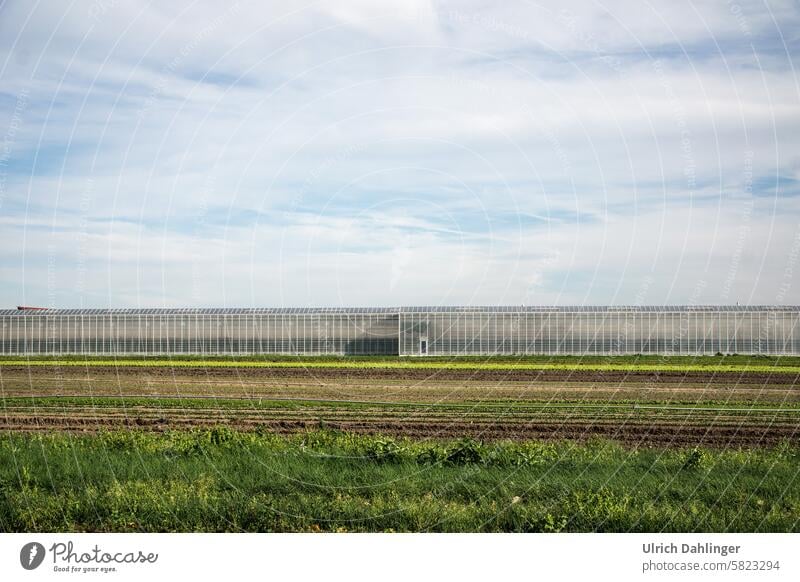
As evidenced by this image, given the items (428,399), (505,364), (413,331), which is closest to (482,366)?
(505,364)

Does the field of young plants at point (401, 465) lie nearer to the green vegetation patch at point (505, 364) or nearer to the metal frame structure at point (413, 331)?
the green vegetation patch at point (505, 364)

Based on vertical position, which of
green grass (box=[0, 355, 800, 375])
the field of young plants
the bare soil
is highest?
the field of young plants

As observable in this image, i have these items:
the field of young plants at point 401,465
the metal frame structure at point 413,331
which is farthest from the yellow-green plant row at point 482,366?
the field of young plants at point 401,465

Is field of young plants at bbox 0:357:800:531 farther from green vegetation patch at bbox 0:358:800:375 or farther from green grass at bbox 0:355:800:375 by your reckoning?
green grass at bbox 0:355:800:375

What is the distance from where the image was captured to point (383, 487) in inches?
518

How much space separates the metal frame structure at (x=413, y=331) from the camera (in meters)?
70.5

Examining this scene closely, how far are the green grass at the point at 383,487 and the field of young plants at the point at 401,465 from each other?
0.04m

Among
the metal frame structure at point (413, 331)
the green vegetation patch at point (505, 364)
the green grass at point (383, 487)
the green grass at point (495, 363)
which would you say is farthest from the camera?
the metal frame structure at point (413, 331)

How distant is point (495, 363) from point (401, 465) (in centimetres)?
4417

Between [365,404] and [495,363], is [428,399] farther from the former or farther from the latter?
[495,363]

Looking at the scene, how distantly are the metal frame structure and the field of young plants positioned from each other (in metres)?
36.6

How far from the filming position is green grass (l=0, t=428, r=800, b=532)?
1130 cm

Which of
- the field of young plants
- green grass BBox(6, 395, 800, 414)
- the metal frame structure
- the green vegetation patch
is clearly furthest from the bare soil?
the metal frame structure

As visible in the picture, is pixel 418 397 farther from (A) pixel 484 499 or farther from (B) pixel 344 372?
(A) pixel 484 499
